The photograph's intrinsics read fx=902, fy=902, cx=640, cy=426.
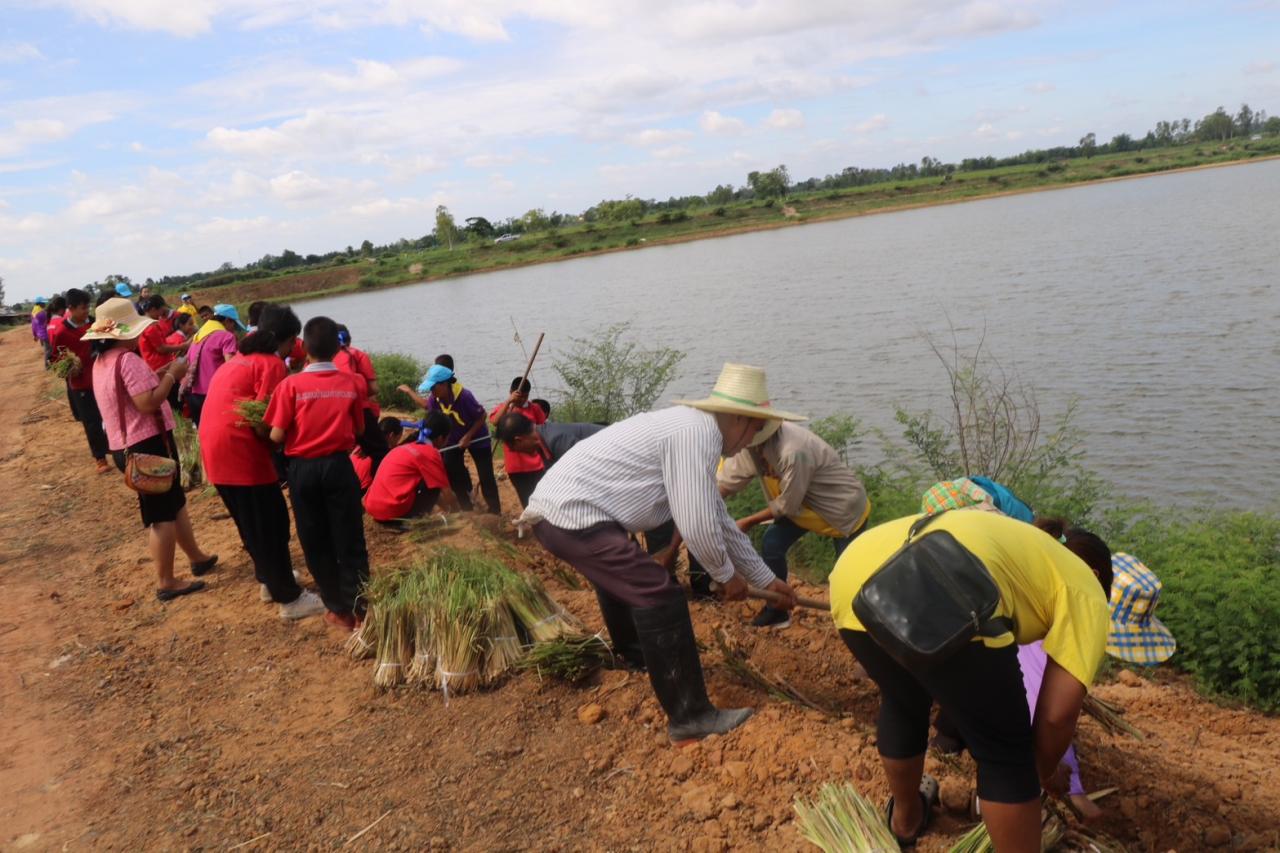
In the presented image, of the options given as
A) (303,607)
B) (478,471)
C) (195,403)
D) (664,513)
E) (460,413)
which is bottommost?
(303,607)

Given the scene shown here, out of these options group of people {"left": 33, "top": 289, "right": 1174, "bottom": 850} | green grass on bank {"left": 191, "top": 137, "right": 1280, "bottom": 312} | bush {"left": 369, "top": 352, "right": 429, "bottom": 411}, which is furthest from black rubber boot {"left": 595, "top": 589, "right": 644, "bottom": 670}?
green grass on bank {"left": 191, "top": 137, "right": 1280, "bottom": 312}

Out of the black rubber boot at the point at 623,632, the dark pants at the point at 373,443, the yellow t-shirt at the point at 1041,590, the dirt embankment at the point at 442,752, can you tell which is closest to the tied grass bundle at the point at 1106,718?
the dirt embankment at the point at 442,752

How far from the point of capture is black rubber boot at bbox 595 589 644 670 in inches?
172

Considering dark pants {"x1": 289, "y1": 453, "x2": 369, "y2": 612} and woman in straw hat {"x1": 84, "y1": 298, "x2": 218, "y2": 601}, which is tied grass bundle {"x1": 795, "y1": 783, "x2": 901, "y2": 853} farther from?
woman in straw hat {"x1": 84, "y1": 298, "x2": 218, "y2": 601}

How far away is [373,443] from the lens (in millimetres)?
7441

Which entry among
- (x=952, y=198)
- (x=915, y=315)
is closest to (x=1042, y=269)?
(x=915, y=315)

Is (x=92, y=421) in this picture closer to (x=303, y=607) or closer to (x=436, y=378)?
(x=436, y=378)

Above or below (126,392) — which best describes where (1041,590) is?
below

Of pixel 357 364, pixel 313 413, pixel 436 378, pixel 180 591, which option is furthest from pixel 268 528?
pixel 357 364

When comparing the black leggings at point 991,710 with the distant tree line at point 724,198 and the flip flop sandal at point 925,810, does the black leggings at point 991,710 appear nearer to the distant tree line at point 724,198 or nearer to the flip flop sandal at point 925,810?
the flip flop sandal at point 925,810

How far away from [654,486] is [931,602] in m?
1.38

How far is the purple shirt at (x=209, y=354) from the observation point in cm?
736

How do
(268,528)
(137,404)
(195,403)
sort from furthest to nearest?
(195,403)
(137,404)
(268,528)

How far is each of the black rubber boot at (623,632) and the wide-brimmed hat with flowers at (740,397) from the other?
1.25 m
